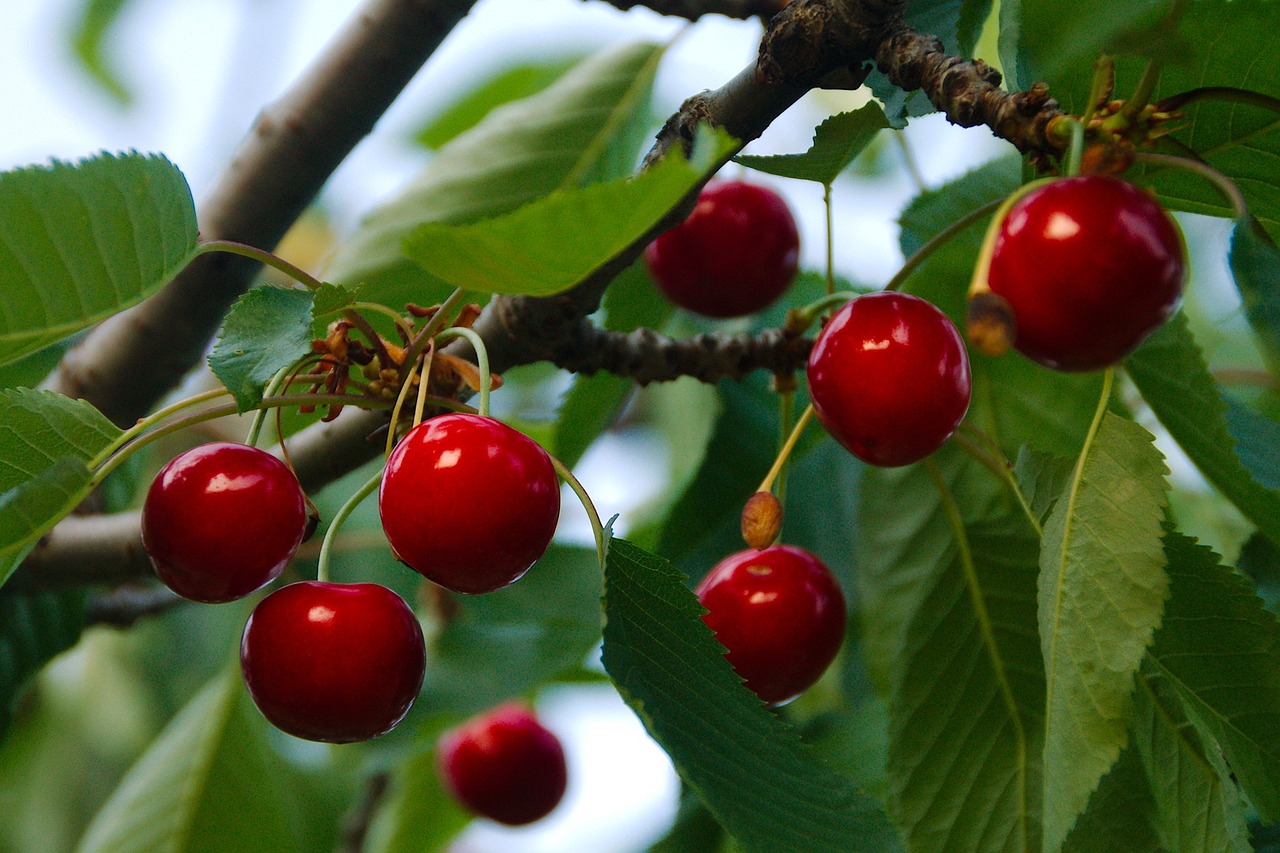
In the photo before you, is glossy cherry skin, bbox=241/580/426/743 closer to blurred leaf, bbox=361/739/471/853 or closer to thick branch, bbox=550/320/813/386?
thick branch, bbox=550/320/813/386

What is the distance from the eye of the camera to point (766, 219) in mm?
1465

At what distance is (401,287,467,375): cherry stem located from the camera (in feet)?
3.24

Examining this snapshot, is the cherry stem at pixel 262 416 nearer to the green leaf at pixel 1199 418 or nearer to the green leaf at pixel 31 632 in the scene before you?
the green leaf at pixel 31 632

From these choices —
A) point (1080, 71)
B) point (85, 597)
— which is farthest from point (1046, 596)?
point (85, 597)

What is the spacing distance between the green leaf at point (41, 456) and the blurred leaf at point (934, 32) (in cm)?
71

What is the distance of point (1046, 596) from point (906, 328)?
0.23 meters

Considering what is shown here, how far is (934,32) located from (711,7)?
395 millimetres

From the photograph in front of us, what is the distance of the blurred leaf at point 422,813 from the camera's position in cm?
241

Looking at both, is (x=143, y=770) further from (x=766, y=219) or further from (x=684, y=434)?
(x=766, y=219)

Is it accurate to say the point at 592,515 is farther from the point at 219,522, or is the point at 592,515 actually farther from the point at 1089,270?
the point at 1089,270

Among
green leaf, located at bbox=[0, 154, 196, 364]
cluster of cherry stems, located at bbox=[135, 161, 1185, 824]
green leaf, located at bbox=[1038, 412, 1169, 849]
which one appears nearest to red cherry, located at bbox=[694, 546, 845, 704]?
cluster of cherry stems, located at bbox=[135, 161, 1185, 824]

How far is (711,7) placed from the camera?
1345 millimetres

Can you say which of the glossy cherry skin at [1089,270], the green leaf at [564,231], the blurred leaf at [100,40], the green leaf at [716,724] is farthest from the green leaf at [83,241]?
the blurred leaf at [100,40]

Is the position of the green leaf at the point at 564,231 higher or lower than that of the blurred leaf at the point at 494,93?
higher
